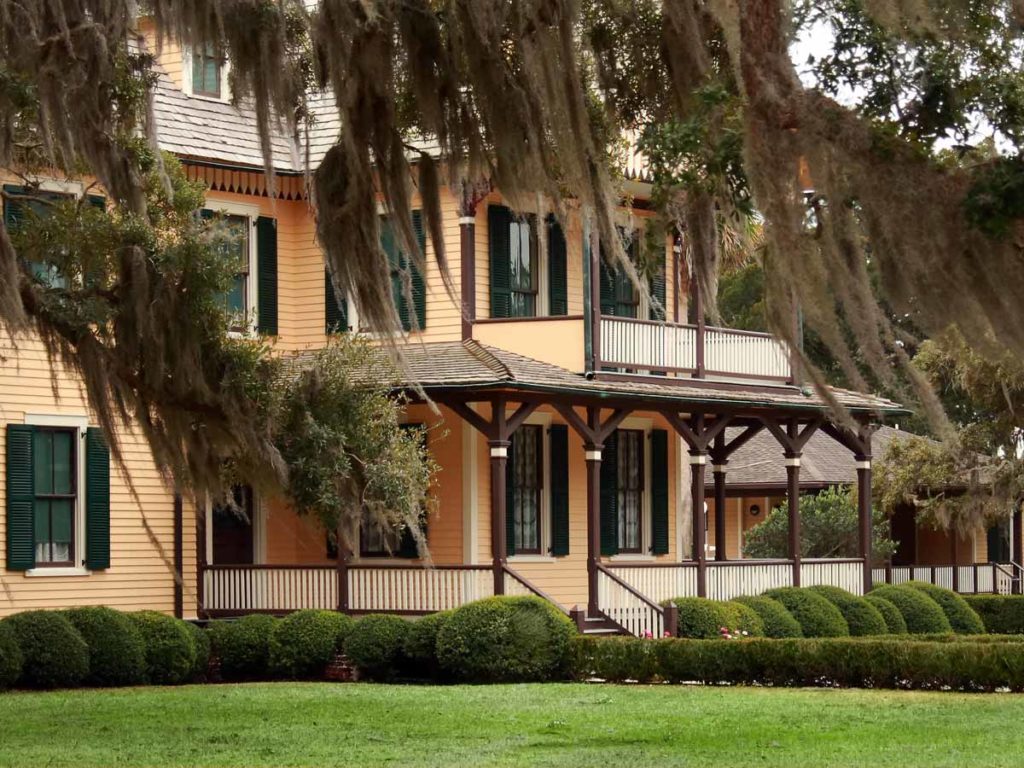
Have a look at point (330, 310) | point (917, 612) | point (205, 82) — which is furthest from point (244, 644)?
point (917, 612)

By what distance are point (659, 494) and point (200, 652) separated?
8256 mm

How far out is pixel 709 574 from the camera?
24.8m

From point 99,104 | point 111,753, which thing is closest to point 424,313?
point 99,104

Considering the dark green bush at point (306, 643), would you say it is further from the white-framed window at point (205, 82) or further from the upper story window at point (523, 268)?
the white-framed window at point (205, 82)

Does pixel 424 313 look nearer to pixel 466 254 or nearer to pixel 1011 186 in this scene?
pixel 466 254

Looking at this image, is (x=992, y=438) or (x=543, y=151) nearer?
(x=543, y=151)

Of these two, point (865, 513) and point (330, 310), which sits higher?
point (330, 310)

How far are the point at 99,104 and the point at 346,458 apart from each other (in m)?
4.84

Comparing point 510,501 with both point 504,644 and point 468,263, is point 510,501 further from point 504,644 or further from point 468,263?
point 504,644

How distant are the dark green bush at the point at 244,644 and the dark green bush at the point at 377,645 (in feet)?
3.11

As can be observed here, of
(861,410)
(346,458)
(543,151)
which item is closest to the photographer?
(543,151)

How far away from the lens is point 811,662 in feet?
63.2

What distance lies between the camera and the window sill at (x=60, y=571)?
851 inches

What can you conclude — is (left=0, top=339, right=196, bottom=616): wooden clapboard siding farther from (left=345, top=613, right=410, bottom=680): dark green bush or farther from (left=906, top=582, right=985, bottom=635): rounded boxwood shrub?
(left=906, top=582, right=985, bottom=635): rounded boxwood shrub
